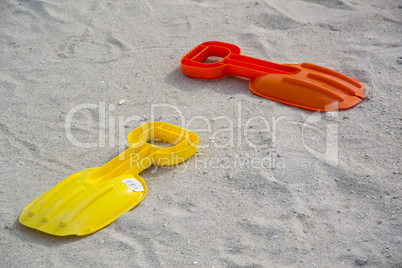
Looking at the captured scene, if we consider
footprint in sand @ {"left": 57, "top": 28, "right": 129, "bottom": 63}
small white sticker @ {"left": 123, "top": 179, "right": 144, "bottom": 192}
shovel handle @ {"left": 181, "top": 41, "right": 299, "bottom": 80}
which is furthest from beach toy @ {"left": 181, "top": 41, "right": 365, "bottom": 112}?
small white sticker @ {"left": 123, "top": 179, "right": 144, "bottom": 192}

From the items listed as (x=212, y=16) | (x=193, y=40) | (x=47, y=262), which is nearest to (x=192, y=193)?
(x=47, y=262)

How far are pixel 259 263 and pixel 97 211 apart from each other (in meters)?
0.68

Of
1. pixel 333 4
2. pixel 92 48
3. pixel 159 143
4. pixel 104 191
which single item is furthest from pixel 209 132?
pixel 333 4

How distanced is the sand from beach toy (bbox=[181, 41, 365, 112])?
0.19 ft

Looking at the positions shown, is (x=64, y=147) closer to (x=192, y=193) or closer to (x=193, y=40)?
(x=192, y=193)

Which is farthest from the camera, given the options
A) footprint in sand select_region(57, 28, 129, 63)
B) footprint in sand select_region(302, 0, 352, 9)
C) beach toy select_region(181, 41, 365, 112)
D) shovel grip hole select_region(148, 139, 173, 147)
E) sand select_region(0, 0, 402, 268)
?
footprint in sand select_region(302, 0, 352, 9)

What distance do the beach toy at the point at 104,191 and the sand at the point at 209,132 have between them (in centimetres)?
5

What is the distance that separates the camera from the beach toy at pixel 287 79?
95.2 inches

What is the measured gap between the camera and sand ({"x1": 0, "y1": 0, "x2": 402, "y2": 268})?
66.7 inches

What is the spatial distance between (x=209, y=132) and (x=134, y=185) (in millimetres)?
553

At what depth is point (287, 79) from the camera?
8.15 feet

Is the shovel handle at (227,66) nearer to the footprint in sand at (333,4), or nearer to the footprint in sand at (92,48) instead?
the footprint in sand at (92,48)

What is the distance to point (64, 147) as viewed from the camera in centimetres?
225

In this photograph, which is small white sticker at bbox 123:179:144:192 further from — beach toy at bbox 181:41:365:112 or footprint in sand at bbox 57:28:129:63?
footprint in sand at bbox 57:28:129:63
